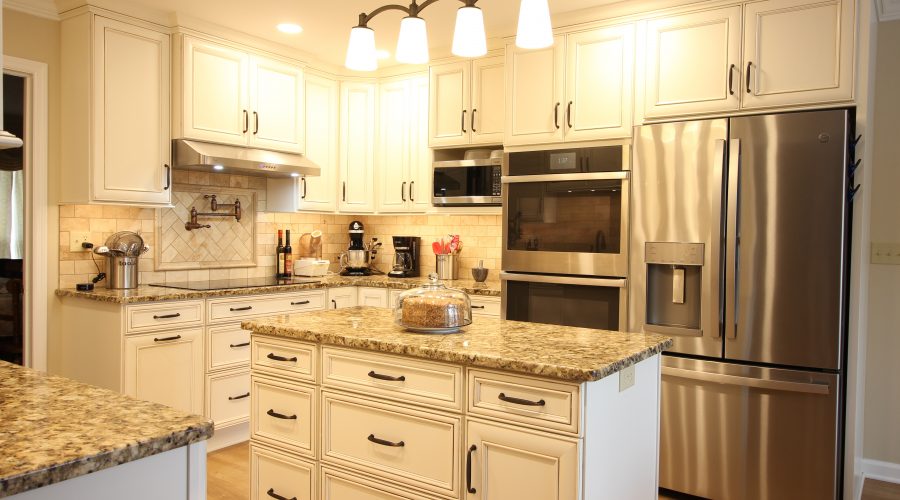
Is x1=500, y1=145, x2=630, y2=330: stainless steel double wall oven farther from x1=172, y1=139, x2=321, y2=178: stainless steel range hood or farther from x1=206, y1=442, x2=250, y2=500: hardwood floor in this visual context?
x1=206, y1=442, x2=250, y2=500: hardwood floor

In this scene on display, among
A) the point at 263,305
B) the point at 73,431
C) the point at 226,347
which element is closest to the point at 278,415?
the point at 73,431

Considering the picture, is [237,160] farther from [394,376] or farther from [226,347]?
[394,376]

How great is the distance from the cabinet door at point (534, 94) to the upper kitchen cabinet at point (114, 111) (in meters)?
2.03

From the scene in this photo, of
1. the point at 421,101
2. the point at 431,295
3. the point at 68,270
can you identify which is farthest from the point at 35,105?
the point at 431,295

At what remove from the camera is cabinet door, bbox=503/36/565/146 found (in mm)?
3646

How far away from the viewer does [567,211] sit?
139 inches

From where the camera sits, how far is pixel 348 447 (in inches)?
85.9

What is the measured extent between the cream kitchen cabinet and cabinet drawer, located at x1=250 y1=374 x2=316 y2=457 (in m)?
2.45

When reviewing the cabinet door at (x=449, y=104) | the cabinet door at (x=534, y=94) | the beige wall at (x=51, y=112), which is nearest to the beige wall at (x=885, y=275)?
the cabinet door at (x=534, y=94)

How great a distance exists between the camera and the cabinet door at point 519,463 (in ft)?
5.65

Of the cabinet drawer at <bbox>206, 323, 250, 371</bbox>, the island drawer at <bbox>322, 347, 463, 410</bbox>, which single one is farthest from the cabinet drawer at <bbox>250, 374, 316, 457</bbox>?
the cabinet drawer at <bbox>206, 323, 250, 371</bbox>

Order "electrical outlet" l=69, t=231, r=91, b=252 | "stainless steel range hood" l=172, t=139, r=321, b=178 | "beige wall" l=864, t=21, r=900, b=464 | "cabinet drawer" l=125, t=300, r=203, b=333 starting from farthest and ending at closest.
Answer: "stainless steel range hood" l=172, t=139, r=321, b=178, "electrical outlet" l=69, t=231, r=91, b=252, "beige wall" l=864, t=21, r=900, b=464, "cabinet drawer" l=125, t=300, r=203, b=333

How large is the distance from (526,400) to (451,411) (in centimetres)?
27

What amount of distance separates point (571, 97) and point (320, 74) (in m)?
2.05
